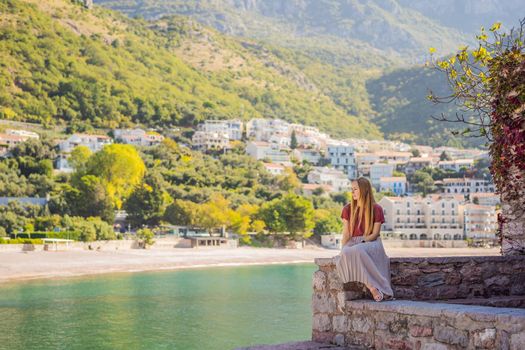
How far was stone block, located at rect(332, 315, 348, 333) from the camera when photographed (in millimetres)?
6777

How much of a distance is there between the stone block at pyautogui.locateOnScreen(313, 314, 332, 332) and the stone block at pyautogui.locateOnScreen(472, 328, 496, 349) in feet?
5.58

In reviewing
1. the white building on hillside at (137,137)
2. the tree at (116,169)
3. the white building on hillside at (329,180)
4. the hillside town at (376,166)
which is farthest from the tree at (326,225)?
the white building on hillside at (137,137)

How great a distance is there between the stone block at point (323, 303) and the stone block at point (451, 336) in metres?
1.27

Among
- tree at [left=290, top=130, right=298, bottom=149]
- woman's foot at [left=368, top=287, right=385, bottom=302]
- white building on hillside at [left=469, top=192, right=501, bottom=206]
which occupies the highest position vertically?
tree at [left=290, top=130, right=298, bottom=149]

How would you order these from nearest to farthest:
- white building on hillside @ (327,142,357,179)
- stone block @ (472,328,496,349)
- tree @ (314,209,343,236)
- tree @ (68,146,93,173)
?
stone block @ (472,328,496,349), tree @ (314,209,343,236), tree @ (68,146,93,173), white building on hillside @ (327,142,357,179)

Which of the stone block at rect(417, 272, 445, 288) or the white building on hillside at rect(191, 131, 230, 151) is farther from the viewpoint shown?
the white building on hillside at rect(191, 131, 230, 151)

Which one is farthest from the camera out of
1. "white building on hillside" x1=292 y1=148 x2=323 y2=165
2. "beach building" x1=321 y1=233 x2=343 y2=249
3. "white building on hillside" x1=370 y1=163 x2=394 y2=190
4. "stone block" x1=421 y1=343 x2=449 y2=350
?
"white building on hillside" x1=292 y1=148 x2=323 y2=165

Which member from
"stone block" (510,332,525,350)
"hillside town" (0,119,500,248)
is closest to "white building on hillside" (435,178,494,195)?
"hillside town" (0,119,500,248)

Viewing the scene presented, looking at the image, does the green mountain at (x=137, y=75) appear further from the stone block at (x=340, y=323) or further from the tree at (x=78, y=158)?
the stone block at (x=340, y=323)

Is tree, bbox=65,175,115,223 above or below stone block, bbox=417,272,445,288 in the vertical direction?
above

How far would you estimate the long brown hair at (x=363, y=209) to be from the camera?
6.85 metres

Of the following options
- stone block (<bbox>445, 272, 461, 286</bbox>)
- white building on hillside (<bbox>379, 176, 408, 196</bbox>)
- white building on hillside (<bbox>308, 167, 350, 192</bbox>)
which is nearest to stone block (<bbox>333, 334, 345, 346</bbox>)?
stone block (<bbox>445, 272, 461, 286</bbox>)

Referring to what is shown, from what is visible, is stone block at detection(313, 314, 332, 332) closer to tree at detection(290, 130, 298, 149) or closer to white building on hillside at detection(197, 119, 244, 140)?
white building on hillside at detection(197, 119, 244, 140)

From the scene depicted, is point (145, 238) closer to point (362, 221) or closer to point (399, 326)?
point (362, 221)
